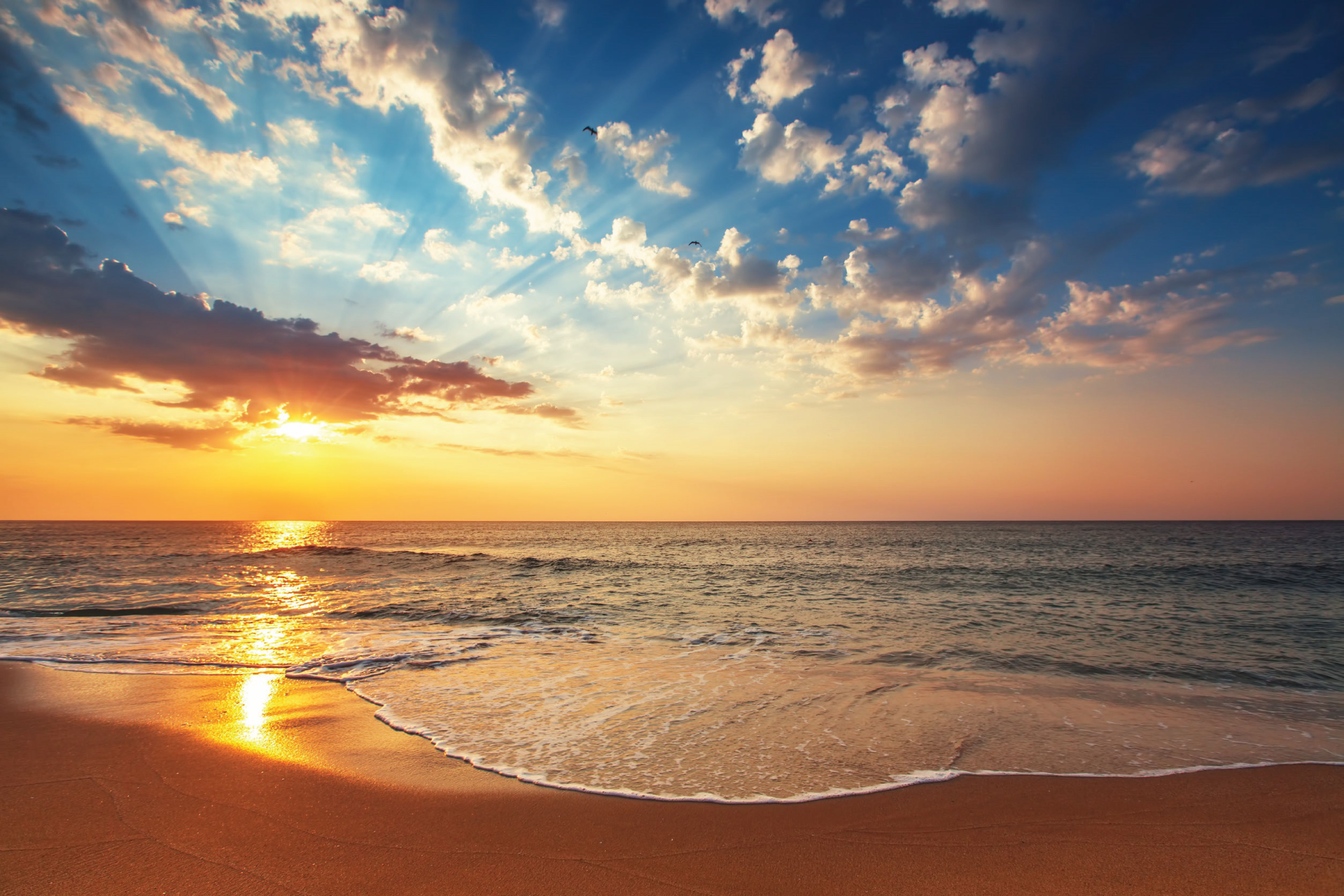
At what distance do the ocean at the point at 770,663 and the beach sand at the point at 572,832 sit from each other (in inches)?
18.7

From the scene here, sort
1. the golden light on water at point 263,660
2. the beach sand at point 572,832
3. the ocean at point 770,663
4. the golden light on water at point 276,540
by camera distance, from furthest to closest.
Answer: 1. the golden light on water at point 276,540
2. the golden light on water at point 263,660
3. the ocean at point 770,663
4. the beach sand at point 572,832

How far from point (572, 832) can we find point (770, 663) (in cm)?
700

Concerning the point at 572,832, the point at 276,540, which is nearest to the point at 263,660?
the point at 572,832

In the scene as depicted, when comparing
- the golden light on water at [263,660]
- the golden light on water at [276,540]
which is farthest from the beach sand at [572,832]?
the golden light on water at [276,540]

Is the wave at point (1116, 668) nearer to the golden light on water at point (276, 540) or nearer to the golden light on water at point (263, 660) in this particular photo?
the golden light on water at point (263, 660)

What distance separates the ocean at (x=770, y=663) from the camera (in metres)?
6.15

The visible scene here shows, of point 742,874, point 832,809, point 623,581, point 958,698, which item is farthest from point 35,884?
point 623,581

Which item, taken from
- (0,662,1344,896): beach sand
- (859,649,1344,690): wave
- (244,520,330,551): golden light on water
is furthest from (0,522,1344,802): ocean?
(244,520,330,551): golden light on water

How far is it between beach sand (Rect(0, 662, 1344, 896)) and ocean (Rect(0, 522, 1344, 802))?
1.56 ft

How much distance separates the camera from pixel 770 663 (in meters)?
10.8

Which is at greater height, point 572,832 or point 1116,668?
point 572,832

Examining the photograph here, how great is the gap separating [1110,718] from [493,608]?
639 inches

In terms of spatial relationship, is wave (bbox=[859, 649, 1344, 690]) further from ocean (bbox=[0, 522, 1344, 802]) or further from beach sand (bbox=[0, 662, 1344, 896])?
beach sand (bbox=[0, 662, 1344, 896])

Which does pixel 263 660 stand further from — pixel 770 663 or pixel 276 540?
pixel 276 540
